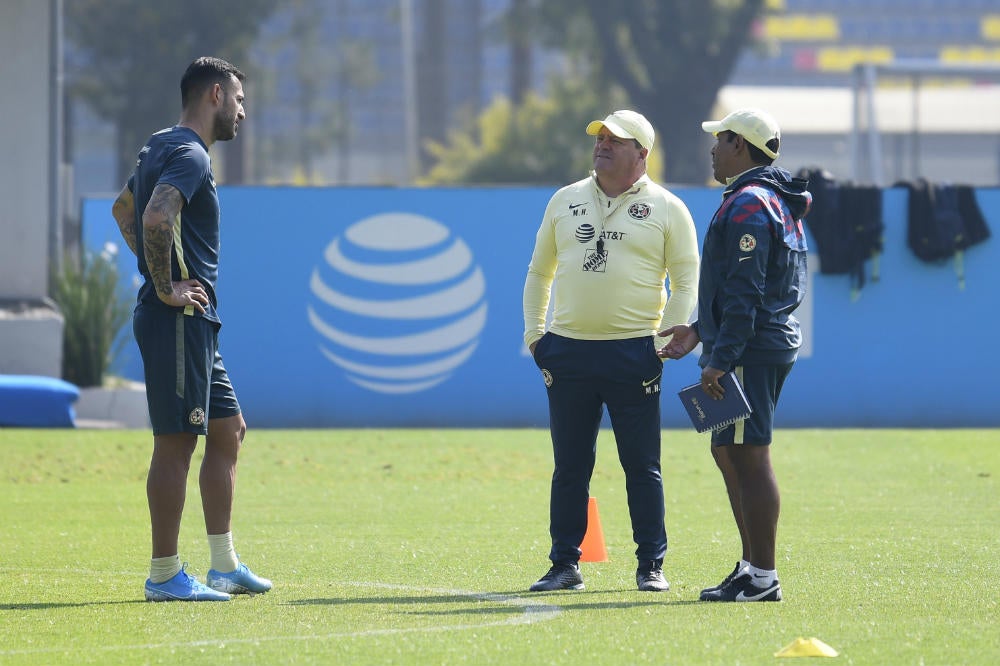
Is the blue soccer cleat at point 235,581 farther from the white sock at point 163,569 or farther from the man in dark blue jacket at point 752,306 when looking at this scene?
the man in dark blue jacket at point 752,306

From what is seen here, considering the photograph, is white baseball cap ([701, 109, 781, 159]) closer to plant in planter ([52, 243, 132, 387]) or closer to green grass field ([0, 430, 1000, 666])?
green grass field ([0, 430, 1000, 666])

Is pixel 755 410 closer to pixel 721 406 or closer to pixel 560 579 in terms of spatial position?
pixel 721 406

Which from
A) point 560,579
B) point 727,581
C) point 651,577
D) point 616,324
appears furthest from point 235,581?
point 727,581

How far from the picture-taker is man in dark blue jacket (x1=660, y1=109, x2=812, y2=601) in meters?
6.48

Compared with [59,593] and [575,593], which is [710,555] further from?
[59,593]

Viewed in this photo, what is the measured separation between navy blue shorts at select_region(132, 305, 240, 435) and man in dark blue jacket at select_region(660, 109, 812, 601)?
1914 mm

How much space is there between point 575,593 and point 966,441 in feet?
27.9

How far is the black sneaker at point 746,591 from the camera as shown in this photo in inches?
260

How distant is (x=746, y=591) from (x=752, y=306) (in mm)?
1099

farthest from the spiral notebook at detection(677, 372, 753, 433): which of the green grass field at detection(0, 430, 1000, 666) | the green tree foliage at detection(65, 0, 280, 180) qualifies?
the green tree foliage at detection(65, 0, 280, 180)

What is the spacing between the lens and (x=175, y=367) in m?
6.58

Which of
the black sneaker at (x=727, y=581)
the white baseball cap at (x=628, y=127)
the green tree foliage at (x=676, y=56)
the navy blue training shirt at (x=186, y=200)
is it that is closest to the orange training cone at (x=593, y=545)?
the black sneaker at (x=727, y=581)

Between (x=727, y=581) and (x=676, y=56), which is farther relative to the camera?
(x=676, y=56)

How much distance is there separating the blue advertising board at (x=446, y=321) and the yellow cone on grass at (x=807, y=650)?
422 inches
